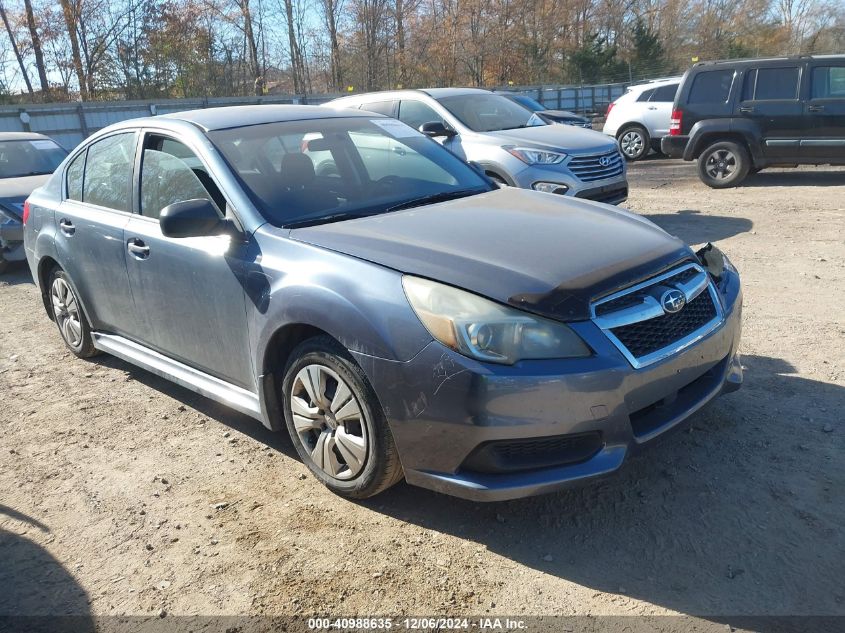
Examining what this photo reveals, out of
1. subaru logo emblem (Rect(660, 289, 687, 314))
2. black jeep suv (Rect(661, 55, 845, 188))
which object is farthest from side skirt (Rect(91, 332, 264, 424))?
black jeep suv (Rect(661, 55, 845, 188))

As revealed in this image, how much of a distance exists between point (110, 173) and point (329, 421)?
2470 mm

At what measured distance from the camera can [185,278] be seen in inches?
147

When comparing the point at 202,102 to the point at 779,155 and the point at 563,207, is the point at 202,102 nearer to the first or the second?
the point at 779,155

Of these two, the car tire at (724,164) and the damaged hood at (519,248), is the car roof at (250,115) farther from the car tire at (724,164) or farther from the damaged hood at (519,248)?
the car tire at (724,164)

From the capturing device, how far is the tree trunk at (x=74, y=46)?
88.3 ft

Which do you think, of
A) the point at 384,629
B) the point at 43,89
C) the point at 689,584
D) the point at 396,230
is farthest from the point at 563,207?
the point at 43,89

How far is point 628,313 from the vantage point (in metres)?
2.81

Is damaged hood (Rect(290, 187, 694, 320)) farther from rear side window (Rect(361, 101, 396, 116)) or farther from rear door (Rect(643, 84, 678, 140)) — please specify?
rear door (Rect(643, 84, 678, 140))

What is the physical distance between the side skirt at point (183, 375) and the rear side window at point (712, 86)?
10063mm

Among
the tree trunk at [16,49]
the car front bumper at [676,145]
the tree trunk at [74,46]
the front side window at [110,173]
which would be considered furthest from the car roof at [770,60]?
the tree trunk at [16,49]

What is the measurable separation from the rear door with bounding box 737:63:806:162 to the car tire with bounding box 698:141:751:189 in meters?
0.34

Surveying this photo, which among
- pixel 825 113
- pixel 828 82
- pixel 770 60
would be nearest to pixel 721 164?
pixel 825 113

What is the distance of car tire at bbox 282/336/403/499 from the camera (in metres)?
2.94

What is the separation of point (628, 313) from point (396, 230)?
1101 millimetres
